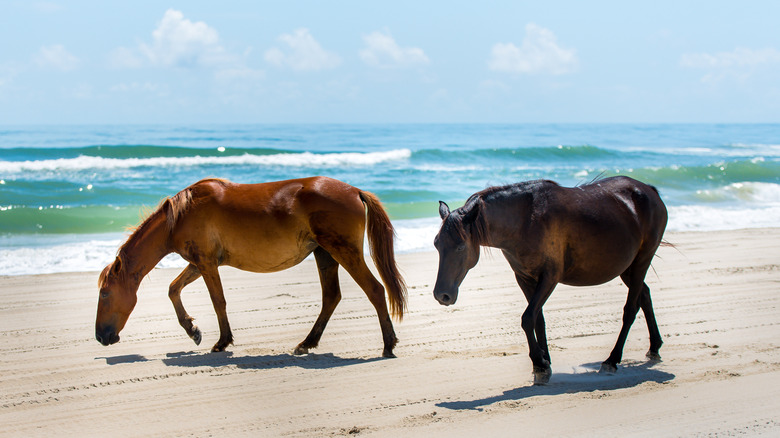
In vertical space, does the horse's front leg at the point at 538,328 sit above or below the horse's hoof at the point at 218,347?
above

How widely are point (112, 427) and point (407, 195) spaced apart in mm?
16060

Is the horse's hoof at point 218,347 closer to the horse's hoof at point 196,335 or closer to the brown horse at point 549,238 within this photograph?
the horse's hoof at point 196,335

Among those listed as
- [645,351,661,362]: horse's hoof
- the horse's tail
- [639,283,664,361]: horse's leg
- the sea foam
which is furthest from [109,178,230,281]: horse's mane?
the sea foam

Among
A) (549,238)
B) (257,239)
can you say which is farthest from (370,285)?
(549,238)

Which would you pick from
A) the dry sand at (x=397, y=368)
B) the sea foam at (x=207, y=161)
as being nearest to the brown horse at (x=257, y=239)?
the dry sand at (x=397, y=368)

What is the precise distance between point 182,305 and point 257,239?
0.93 metres

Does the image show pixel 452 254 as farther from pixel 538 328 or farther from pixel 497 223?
pixel 538 328

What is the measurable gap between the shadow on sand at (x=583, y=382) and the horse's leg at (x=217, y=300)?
84.9 inches

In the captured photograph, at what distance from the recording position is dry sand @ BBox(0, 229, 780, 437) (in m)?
3.84

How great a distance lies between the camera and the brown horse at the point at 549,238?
4.28m

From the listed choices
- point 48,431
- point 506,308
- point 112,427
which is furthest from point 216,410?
point 506,308

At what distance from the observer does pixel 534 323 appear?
4371mm

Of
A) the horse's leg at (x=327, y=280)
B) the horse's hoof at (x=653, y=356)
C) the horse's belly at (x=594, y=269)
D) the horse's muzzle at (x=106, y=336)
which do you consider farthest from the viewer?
the horse's leg at (x=327, y=280)

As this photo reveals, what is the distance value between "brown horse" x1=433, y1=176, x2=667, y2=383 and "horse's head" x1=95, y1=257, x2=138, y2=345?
8.63 feet
